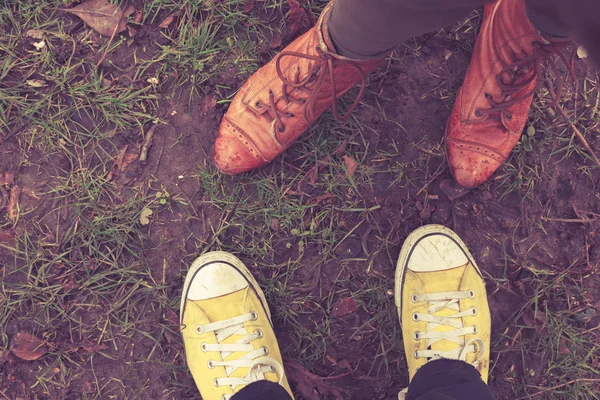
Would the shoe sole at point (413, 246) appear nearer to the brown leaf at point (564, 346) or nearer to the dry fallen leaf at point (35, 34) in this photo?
the brown leaf at point (564, 346)

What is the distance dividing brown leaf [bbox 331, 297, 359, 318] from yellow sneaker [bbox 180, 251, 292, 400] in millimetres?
318

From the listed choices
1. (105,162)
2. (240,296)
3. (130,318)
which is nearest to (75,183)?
(105,162)

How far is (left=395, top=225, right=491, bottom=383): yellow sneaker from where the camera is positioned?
200 centimetres

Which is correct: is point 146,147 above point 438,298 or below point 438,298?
above

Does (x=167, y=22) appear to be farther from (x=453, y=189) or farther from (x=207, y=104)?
(x=453, y=189)

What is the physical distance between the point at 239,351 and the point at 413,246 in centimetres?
96

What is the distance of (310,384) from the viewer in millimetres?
2045

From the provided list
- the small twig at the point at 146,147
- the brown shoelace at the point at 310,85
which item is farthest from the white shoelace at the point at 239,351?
the brown shoelace at the point at 310,85

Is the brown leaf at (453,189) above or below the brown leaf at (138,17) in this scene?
below

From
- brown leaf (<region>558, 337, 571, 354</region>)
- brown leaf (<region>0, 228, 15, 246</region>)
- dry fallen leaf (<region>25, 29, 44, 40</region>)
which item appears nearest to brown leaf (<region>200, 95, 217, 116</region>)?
dry fallen leaf (<region>25, 29, 44, 40</region>)

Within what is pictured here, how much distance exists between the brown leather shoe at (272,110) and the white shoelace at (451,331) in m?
0.98

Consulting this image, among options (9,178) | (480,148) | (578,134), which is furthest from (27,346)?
(578,134)

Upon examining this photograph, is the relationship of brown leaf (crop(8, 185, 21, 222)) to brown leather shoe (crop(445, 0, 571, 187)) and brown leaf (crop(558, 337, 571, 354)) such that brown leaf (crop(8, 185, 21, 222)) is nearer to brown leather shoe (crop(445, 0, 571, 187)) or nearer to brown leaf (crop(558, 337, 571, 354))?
brown leather shoe (crop(445, 0, 571, 187))

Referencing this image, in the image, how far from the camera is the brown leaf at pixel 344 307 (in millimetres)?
2025
